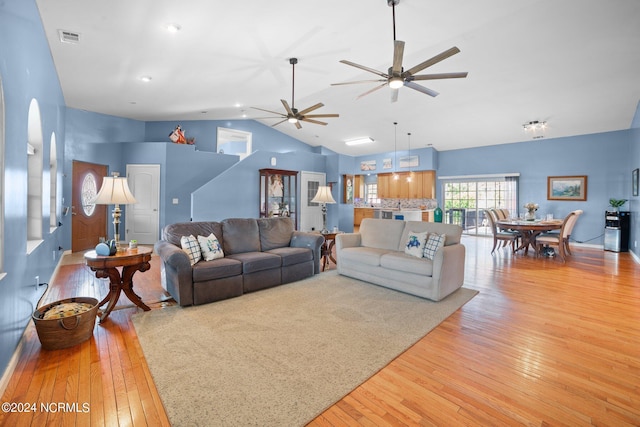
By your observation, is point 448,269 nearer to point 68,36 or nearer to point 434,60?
point 434,60

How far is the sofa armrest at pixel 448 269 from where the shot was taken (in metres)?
3.48

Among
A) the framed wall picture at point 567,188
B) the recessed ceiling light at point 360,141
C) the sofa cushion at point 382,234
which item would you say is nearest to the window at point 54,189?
the sofa cushion at point 382,234

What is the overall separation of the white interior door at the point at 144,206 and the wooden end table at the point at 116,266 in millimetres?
4536

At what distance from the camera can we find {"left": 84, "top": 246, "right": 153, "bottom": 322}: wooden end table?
2895mm

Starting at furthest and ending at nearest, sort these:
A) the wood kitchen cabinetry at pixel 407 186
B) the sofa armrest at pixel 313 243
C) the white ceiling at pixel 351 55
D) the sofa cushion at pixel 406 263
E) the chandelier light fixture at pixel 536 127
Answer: the wood kitchen cabinetry at pixel 407 186 < the chandelier light fixture at pixel 536 127 < the sofa armrest at pixel 313 243 < the sofa cushion at pixel 406 263 < the white ceiling at pixel 351 55

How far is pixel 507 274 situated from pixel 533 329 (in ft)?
7.35

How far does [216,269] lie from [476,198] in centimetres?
862

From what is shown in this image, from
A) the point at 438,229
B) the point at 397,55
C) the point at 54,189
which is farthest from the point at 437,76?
the point at 54,189

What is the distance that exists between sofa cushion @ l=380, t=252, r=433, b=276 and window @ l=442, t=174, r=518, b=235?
21.2 ft

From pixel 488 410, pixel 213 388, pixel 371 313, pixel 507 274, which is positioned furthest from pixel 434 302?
pixel 213 388

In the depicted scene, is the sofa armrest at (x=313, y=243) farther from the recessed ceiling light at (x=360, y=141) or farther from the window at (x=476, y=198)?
the window at (x=476, y=198)

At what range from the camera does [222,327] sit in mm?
2826

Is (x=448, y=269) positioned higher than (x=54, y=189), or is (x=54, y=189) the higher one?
(x=54, y=189)

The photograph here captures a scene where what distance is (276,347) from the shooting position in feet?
8.06
